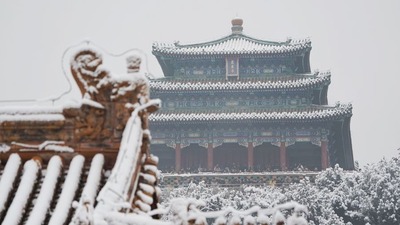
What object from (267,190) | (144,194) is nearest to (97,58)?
(144,194)

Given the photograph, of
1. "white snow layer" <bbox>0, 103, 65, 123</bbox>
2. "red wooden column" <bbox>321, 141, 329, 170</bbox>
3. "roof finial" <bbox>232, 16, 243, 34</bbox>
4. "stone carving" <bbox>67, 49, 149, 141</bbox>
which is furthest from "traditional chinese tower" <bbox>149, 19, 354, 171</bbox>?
"stone carving" <bbox>67, 49, 149, 141</bbox>

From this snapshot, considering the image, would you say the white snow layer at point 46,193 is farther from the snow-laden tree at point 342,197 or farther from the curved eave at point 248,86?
the curved eave at point 248,86

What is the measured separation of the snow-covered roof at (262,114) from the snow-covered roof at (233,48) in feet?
14.1

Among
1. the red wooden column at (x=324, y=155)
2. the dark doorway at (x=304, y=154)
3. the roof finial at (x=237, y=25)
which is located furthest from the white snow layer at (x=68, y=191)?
the roof finial at (x=237, y=25)

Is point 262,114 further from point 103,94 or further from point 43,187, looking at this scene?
point 43,187

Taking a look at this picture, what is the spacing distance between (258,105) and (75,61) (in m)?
42.2

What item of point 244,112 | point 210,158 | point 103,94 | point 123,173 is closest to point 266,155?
point 244,112

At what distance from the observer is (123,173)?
5664 millimetres

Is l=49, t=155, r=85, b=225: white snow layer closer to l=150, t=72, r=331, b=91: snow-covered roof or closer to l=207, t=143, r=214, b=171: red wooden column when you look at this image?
l=207, t=143, r=214, b=171: red wooden column

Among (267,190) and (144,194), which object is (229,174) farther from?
(144,194)

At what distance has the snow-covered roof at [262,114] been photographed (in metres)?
46.0

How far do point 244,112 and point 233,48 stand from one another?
573 centimetres

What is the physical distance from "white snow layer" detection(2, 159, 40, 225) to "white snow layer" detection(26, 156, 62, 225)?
0.09 meters

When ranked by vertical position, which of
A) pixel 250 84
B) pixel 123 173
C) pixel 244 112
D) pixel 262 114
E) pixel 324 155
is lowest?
pixel 123 173
